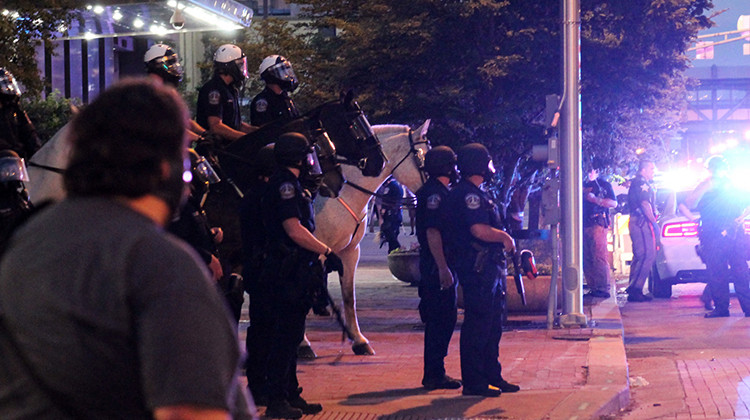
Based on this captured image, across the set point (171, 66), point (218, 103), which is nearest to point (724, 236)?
point (218, 103)

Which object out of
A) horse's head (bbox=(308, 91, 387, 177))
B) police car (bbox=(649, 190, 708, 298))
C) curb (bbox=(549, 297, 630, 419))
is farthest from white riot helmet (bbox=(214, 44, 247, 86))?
police car (bbox=(649, 190, 708, 298))

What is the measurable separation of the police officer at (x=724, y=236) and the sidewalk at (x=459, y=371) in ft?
4.49

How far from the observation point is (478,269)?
8.09 m

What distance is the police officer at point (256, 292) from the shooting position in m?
7.42

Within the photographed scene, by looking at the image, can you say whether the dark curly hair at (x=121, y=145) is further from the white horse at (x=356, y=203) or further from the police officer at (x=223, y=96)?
the white horse at (x=356, y=203)

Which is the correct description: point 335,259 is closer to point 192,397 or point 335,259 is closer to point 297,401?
point 297,401

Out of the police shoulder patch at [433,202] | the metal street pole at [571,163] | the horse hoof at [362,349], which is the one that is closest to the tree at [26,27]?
the metal street pole at [571,163]

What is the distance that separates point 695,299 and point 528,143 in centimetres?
358

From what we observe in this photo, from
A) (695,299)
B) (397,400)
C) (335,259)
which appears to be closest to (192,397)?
(335,259)

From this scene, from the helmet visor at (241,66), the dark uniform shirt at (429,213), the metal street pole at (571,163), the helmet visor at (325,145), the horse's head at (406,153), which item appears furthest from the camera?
the metal street pole at (571,163)

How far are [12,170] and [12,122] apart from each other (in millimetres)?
816

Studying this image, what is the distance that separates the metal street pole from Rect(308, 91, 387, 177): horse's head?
11.0 feet

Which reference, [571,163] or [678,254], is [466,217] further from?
[678,254]

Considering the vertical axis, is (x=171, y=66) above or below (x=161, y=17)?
below
